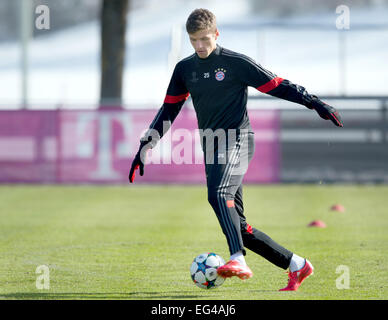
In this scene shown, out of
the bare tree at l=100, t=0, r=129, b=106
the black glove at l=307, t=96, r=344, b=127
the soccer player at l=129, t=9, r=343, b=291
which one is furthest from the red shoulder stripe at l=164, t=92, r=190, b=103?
the bare tree at l=100, t=0, r=129, b=106

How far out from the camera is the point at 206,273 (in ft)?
23.3

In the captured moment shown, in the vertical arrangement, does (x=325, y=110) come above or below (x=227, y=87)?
below

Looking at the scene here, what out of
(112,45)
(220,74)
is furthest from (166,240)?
(112,45)

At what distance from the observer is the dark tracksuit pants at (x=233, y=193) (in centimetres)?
693

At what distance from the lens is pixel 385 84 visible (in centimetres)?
2641

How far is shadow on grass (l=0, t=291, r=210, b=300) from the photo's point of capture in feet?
22.6

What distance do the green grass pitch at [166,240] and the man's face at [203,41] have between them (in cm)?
195

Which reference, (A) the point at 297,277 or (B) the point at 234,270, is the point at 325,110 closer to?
(A) the point at 297,277

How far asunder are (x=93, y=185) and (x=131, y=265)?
9922 millimetres

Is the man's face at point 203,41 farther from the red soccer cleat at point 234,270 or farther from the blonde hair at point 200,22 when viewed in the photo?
the red soccer cleat at point 234,270

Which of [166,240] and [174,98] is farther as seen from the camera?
[166,240]

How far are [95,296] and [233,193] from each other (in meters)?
1.37

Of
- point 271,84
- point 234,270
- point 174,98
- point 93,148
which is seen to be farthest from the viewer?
point 93,148

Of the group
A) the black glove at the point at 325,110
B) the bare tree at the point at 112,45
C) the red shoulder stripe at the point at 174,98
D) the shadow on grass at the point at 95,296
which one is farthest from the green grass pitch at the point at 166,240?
the bare tree at the point at 112,45
